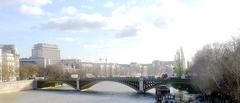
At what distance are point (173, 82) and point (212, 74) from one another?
829 inches

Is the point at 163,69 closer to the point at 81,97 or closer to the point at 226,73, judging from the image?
the point at 81,97

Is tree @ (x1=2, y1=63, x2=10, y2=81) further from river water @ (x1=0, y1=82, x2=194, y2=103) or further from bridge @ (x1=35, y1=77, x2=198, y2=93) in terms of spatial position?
river water @ (x1=0, y1=82, x2=194, y2=103)

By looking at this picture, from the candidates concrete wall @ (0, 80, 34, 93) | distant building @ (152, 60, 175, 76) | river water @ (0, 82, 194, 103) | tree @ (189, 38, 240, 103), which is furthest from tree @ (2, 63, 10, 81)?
tree @ (189, 38, 240, 103)

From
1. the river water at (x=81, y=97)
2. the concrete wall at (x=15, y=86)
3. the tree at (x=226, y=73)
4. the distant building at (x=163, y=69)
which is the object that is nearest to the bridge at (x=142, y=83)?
the river water at (x=81, y=97)

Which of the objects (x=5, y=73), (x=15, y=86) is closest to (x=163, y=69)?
(x=5, y=73)

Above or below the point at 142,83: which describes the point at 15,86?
below

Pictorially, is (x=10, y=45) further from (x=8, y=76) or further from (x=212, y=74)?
(x=212, y=74)

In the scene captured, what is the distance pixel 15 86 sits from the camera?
66188 mm

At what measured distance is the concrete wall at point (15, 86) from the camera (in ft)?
206

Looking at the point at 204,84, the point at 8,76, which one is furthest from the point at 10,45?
the point at 204,84

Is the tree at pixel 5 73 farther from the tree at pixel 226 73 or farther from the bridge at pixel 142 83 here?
the tree at pixel 226 73

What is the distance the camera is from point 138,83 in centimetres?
6009

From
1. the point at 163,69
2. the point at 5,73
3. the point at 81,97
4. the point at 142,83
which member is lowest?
the point at 81,97

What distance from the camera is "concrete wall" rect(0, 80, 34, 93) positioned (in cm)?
6275
